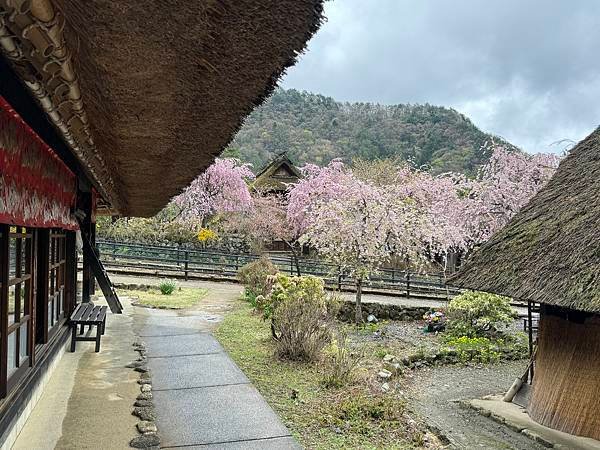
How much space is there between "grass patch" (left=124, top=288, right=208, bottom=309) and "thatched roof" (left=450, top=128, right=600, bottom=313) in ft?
23.3

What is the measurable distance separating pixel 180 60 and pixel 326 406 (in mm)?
4633

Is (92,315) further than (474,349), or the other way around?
(474,349)

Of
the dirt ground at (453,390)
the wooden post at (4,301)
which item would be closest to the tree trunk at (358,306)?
the dirt ground at (453,390)

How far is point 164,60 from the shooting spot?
212cm

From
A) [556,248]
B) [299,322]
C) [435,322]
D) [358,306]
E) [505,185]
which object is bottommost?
[435,322]

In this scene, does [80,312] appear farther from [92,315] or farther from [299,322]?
[299,322]

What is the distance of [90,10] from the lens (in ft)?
5.54

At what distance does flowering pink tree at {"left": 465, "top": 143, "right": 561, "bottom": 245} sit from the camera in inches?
659

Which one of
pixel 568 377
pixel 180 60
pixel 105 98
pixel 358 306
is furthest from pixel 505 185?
pixel 180 60

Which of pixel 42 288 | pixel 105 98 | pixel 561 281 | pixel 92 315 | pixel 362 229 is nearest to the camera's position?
pixel 105 98

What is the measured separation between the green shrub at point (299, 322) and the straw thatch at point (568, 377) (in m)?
3.07

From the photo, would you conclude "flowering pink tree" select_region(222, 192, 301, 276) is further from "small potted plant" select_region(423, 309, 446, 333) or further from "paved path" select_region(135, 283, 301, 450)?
"paved path" select_region(135, 283, 301, 450)

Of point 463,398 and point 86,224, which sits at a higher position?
point 86,224

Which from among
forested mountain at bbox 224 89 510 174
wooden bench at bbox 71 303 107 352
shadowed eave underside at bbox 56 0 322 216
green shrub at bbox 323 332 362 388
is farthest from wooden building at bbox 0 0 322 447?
forested mountain at bbox 224 89 510 174
